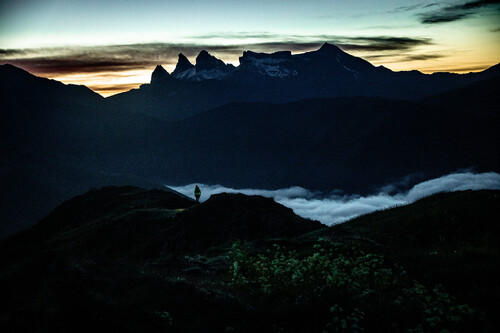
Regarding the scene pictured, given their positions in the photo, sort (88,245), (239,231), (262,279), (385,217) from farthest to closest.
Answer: (88,245)
(239,231)
(385,217)
(262,279)

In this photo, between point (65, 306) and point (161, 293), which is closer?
point (65, 306)

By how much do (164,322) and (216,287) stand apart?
13.9ft

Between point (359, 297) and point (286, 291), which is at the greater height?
point (359, 297)

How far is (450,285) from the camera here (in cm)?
1519

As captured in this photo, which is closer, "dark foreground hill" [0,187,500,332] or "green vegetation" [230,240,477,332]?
"dark foreground hill" [0,187,500,332]

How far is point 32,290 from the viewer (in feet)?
49.2

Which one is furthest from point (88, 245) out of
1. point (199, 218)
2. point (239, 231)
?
point (239, 231)

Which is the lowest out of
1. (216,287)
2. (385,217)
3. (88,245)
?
(88,245)

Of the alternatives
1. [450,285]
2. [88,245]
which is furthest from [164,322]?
[88,245]

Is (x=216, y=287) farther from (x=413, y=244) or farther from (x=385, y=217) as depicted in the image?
(x=385, y=217)

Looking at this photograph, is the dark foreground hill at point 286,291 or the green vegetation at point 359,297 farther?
the green vegetation at point 359,297

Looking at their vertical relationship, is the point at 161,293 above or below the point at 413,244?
above

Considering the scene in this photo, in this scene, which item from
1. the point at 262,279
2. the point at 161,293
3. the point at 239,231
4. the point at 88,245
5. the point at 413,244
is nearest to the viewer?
the point at 161,293

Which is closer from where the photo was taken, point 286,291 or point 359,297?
point 359,297
